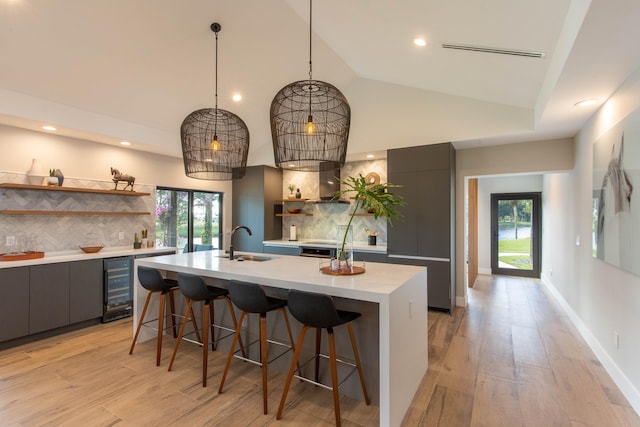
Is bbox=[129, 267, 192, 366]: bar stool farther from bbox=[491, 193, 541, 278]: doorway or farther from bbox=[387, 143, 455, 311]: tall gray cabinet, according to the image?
bbox=[491, 193, 541, 278]: doorway

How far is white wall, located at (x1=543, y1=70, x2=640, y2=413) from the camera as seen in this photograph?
7.73 feet

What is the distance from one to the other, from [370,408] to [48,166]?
4.77m

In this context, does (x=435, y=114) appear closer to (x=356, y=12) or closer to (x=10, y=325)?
(x=356, y=12)

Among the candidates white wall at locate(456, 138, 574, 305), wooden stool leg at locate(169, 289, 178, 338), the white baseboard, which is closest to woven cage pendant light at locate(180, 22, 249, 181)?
wooden stool leg at locate(169, 289, 178, 338)

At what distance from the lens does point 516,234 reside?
23.7 feet

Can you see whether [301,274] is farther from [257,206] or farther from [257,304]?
[257,206]

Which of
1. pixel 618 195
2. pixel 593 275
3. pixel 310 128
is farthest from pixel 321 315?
pixel 593 275

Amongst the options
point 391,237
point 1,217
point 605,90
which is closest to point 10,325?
point 1,217

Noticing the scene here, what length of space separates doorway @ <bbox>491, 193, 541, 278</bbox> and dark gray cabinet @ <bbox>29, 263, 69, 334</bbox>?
8.11 meters

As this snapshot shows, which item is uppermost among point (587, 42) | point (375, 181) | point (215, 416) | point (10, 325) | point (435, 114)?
point (435, 114)

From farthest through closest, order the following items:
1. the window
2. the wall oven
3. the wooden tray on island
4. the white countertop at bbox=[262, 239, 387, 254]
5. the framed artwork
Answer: the window, the wall oven, the white countertop at bbox=[262, 239, 387, 254], the wooden tray on island, the framed artwork

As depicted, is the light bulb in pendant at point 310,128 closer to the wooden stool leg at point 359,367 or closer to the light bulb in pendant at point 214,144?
the light bulb in pendant at point 214,144

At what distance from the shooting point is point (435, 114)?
4496 millimetres

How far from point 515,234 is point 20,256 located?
8.80m
